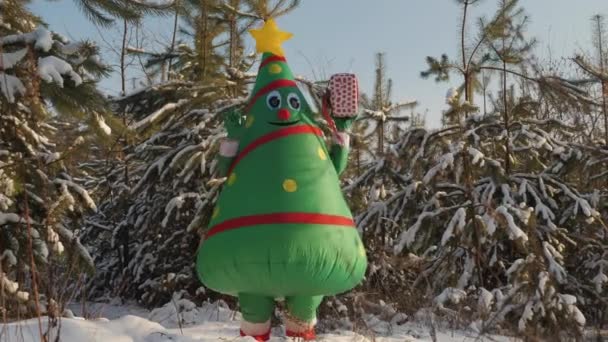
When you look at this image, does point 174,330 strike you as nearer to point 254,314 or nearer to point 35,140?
point 254,314

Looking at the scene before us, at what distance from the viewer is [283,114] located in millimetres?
3629

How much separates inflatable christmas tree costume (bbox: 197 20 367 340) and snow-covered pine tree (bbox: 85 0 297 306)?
56.1 inches

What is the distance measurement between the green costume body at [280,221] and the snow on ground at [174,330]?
0.33 metres

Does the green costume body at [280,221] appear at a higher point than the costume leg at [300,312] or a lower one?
higher

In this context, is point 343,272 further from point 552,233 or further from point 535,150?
point 535,150

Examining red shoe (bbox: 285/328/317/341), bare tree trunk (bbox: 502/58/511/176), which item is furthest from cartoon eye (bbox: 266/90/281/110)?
bare tree trunk (bbox: 502/58/511/176)

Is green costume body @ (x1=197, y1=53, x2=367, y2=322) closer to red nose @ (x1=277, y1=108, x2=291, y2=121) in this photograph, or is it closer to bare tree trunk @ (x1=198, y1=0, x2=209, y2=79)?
red nose @ (x1=277, y1=108, x2=291, y2=121)

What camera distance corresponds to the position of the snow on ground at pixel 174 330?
→ 2.80m

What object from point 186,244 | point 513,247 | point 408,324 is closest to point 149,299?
point 186,244

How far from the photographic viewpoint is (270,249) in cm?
316

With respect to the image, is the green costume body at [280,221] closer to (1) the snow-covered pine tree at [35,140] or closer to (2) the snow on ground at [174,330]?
(2) the snow on ground at [174,330]

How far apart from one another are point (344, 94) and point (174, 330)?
1818 mm

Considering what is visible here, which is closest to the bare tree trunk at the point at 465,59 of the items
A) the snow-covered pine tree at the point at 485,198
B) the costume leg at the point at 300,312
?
the snow-covered pine tree at the point at 485,198

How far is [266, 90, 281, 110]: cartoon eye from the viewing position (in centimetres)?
369
